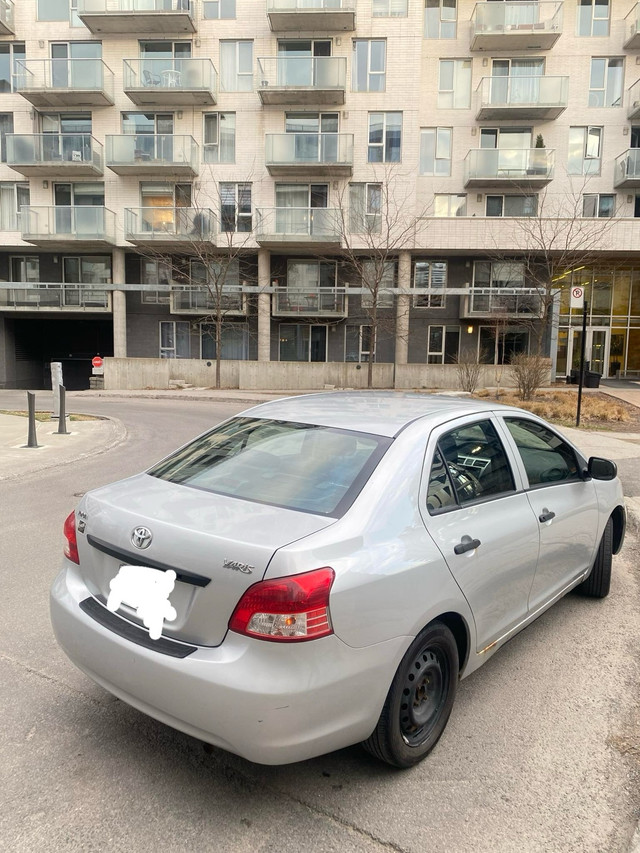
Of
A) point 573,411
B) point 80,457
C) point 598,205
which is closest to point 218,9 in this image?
point 598,205

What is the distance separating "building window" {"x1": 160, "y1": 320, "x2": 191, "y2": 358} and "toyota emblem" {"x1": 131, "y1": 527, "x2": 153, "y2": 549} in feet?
93.9

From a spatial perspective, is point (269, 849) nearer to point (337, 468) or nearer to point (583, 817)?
point (583, 817)

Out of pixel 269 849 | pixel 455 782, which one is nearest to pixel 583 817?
pixel 455 782

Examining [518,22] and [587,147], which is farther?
[587,147]

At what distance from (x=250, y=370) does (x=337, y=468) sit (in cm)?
2335

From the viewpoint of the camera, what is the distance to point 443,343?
2983cm

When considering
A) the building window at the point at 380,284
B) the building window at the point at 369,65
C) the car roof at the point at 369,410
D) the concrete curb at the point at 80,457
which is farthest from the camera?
the building window at the point at 380,284

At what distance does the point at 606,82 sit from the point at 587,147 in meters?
3.04

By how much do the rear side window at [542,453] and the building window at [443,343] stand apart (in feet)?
86.2

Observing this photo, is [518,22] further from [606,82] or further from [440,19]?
[606,82]

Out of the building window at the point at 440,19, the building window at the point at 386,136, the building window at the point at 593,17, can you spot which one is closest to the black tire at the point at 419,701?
the building window at the point at 386,136

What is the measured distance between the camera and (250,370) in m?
25.9

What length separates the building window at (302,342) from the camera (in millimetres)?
29906

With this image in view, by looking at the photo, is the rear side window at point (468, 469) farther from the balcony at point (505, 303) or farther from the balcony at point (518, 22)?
the balcony at point (518, 22)
